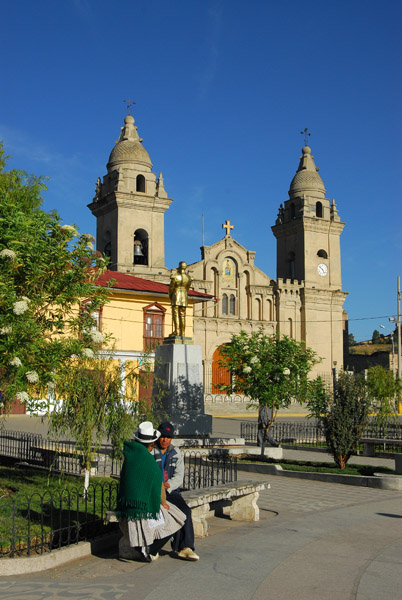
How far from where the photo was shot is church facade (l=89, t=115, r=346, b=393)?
4594 cm

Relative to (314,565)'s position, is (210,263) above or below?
above

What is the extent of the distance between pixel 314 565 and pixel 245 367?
1057 cm

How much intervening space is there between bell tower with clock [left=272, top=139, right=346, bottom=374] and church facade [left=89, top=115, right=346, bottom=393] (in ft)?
0.26

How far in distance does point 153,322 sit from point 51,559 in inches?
1163

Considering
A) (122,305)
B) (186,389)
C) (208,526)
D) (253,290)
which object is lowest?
(208,526)

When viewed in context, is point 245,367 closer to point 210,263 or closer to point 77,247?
point 77,247

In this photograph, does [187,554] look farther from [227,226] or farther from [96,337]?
[227,226]

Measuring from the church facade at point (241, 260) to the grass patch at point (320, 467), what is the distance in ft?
95.2

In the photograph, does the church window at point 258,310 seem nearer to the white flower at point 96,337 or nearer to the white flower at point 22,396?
the white flower at point 96,337

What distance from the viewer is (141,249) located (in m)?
46.5

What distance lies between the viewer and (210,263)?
50281 millimetres

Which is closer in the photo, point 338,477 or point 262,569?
point 262,569

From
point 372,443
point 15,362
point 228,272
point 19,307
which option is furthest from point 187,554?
point 228,272

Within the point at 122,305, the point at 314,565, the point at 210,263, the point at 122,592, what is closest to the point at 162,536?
the point at 122,592
